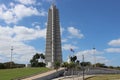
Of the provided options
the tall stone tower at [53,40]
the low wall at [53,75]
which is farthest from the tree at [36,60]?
the low wall at [53,75]

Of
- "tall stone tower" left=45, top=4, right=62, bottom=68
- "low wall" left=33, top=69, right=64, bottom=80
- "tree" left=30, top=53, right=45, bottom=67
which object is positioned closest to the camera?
"low wall" left=33, top=69, right=64, bottom=80

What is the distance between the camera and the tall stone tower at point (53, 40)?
118 metres

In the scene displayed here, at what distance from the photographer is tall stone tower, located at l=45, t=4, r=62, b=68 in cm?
11800

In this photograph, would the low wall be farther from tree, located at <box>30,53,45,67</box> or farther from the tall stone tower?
tree, located at <box>30,53,45,67</box>

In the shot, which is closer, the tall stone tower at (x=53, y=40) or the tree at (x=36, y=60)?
the tall stone tower at (x=53, y=40)

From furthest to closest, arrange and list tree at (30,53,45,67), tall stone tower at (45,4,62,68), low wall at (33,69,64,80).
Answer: tree at (30,53,45,67) < tall stone tower at (45,4,62,68) < low wall at (33,69,64,80)

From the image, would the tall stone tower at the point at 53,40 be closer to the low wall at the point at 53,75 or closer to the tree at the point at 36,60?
the tree at the point at 36,60

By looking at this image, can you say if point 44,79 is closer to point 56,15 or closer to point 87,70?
point 87,70

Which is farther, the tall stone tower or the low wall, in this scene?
the tall stone tower

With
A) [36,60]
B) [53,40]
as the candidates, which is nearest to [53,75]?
[53,40]

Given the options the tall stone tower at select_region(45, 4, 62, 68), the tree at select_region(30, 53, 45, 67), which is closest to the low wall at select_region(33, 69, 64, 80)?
the tall stone tower at select_region(45, 4, 62, 68)

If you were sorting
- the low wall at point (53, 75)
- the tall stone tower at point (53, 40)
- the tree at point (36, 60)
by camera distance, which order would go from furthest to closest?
the tree at point (36, 60) < the tall stone tower at point (53, 40) < the low wall at point (53, 75)

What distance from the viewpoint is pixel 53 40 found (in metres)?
118

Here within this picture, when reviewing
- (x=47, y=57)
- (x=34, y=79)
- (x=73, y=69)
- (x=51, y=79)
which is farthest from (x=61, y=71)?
(x=47, y=57)
